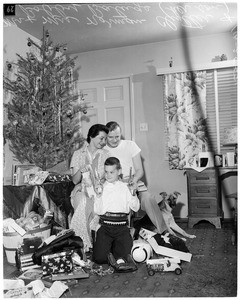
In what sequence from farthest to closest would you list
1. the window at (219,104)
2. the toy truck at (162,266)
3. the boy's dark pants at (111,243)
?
the window at (219,104), the boy's dark pants at (111,243), the toy truck at (162,266)

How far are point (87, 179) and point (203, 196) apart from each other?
1.57 m

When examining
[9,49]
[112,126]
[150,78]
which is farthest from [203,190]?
[9,49]

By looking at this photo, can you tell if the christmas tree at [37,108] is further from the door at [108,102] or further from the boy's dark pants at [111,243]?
the boy's dark pants at [111,243]

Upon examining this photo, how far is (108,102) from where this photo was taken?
14.3ft

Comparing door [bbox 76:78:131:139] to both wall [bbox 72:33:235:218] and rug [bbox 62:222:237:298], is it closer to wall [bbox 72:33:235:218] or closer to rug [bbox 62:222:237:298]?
wall [bbox 72:33:235:218]

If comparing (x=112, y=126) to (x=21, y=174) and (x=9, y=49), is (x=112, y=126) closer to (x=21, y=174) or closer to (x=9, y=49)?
(x=21, y=174)

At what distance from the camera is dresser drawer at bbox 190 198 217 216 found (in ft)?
12.2

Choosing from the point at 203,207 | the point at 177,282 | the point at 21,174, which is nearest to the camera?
the point at 177,282

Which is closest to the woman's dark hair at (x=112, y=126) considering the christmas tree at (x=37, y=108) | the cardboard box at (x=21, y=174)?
the christmas tree at (x=37, y=108)

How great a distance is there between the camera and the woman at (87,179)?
8.96 feet

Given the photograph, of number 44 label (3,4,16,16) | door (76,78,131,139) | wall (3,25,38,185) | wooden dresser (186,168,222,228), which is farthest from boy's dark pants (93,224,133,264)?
door (76,78,131,139)

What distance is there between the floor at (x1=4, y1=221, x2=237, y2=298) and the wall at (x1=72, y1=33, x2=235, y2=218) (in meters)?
1.72

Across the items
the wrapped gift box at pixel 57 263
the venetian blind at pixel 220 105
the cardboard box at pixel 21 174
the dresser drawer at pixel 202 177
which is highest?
the venetian blind at pixel 220 105

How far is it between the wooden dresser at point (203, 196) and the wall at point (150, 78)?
0.42m
